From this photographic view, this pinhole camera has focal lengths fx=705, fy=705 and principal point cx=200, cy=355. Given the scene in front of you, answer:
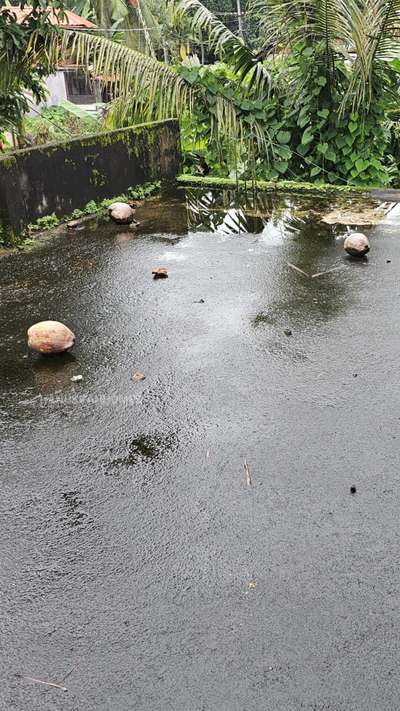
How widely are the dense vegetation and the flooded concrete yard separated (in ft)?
12.5

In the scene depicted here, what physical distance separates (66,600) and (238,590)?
2.11 ft

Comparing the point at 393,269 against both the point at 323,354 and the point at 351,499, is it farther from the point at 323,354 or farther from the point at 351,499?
the point at 351,499

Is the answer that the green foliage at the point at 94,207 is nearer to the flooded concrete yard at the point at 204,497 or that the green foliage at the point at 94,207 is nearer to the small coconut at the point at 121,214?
the small coconut at the point at 121,214

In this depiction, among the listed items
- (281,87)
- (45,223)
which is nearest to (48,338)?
(45,223)

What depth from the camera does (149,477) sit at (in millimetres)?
3369

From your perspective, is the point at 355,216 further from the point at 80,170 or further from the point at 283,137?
the point at 80,170

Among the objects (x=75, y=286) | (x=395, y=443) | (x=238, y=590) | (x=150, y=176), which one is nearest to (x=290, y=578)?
(x=238, y=590)

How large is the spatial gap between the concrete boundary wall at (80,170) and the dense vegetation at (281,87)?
533 mm

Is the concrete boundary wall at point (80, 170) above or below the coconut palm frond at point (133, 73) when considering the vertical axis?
below

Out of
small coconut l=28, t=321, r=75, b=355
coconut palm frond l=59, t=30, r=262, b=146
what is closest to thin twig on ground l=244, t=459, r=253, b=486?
small coconut l=28, t=321, r=75, b=355

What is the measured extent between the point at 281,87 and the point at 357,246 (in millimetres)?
4089

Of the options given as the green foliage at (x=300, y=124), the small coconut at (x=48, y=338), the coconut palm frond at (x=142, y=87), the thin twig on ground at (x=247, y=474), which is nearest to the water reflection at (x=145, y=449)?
the thin twig on ground at (x=247, y=474)

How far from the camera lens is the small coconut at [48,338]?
4.61 meters

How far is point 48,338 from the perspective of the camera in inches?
181
